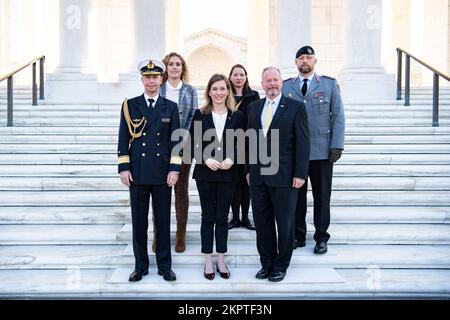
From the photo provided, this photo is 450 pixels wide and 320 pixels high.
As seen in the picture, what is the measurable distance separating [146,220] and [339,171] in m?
3.49

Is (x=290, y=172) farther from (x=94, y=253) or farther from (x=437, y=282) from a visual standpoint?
(x=94, y=253)

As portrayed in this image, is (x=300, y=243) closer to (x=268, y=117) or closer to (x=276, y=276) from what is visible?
(x=276, y=276)

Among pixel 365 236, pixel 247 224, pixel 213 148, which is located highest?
pixel 213 148

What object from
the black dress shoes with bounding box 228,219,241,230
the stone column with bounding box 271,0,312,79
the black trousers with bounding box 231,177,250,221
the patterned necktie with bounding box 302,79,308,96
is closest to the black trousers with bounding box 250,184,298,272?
the black trousers with bounding box 231,177,250,221

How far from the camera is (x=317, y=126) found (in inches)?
198

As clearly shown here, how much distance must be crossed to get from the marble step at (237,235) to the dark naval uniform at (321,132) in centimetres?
57

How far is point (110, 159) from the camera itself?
24.7 feet

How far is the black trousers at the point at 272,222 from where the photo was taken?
177 inches

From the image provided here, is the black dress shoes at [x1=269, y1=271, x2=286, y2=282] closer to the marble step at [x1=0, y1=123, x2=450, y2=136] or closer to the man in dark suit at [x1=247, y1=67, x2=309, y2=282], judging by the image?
the man in dark suit at [x1=247, y1=67, x2=309, y2=282]

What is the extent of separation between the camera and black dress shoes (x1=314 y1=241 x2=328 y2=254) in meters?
5.10

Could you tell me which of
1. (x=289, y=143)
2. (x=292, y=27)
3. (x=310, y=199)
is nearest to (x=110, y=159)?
(x=310, y=199)

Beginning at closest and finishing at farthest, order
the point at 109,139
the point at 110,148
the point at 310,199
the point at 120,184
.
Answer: the point at 310,199 < the point at 120,184 < the point at 110,148 < the point at 109,139

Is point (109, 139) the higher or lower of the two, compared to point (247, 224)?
higher

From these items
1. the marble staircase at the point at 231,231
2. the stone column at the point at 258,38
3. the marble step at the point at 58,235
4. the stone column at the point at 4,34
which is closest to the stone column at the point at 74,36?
the marble staircase at the point at 231,231
